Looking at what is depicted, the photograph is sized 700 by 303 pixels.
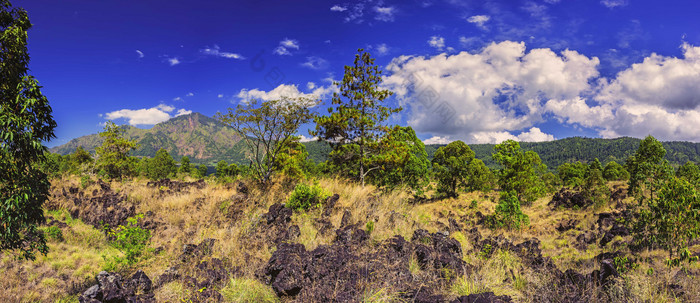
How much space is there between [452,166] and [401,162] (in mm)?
10588

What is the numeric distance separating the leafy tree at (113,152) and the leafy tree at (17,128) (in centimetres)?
2174

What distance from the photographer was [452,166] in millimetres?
25906

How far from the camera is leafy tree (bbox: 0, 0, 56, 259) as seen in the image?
4.39 metres

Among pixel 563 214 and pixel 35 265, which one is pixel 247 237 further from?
pixel 563 214

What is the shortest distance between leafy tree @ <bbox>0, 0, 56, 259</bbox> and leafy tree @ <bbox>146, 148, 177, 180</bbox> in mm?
51057

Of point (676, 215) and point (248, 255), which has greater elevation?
point (676, 215)

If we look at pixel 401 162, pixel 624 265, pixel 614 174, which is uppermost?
pixel 401 162

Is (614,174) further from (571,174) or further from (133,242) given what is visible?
(133,242)

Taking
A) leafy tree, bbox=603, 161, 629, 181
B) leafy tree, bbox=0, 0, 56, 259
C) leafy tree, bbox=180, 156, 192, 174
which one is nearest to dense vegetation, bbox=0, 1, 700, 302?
leafy tree, bbox=0, 0, 56, 259

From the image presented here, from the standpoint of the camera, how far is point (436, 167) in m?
28.0

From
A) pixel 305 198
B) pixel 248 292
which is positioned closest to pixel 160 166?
pixel 305 198

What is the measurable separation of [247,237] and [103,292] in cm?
284

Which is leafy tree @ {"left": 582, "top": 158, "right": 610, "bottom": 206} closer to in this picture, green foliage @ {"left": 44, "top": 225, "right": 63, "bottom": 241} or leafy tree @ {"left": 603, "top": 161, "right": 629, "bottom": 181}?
green foliage @ {"left": 44, "top": 225, "right": 63, "bottom": 241}

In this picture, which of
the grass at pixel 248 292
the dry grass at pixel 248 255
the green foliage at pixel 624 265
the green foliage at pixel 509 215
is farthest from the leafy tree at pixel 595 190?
the grass at pixel 248 292
